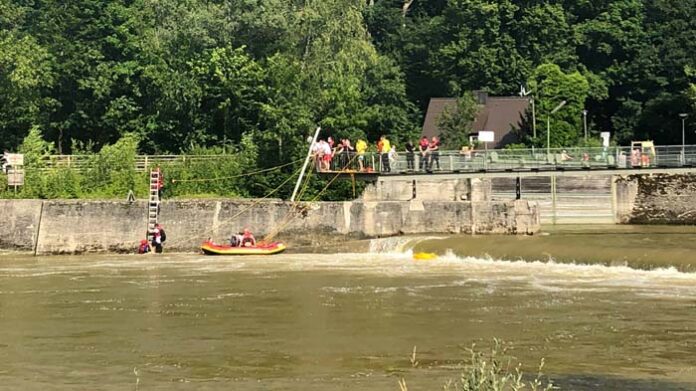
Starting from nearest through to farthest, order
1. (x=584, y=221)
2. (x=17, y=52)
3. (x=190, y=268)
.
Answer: (x=190, y=268), (x=584, y=221), (x=17, y=52)

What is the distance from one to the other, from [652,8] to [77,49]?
1664 inches

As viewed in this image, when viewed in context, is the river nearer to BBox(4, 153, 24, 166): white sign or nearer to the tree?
BBox(4, 153, 24, 166): white sign

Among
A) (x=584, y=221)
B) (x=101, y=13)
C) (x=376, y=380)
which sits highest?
(x=101, y=13)

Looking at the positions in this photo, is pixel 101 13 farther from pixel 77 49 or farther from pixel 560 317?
pixel 560 317

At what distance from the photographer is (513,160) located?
4541 cm

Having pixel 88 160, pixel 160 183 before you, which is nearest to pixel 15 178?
pixel 88 160

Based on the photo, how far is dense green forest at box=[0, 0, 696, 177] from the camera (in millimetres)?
59031

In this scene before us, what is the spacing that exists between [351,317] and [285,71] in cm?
3255

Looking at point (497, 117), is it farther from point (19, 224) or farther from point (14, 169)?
point (19, 224)

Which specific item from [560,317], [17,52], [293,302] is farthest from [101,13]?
[560,317]

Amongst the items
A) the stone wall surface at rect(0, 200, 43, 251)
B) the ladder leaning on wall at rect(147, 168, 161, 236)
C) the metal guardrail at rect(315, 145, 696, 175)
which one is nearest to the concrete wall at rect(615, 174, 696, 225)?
the metal guardrail at rect(315, 145, 696, 175)

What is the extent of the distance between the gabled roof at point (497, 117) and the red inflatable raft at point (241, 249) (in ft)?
101

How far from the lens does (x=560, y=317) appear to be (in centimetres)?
2483

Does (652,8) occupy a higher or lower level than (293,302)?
higher
